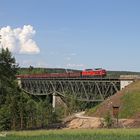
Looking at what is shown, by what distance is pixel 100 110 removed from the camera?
6688cm

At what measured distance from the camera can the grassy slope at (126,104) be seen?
205 feet

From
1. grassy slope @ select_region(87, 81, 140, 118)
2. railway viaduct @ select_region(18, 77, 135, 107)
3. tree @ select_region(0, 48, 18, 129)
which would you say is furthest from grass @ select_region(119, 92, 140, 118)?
railway viaduct @ select_region(18, 77, 135, 107)

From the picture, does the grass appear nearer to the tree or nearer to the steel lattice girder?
the tree

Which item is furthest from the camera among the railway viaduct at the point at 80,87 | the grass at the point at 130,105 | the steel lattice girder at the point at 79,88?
the steel lattice girder at the point at 79,88

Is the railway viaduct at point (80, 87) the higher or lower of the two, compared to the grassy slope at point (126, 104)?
higher

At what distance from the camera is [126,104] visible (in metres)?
65.6

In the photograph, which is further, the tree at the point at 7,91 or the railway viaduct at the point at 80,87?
the railway viaduct at the point at 80,87

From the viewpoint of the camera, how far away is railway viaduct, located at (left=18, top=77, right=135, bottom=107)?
328ft

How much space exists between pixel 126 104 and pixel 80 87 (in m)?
51.0

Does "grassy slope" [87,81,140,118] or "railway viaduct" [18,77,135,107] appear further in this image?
"railway viaduct" [18,77,135,107]

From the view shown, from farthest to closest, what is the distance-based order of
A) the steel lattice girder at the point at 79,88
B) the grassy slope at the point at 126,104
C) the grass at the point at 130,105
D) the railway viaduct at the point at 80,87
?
the steel lattice girder at the point at 79,88, the railway viaduct at the point at 80,87, the grassy slope at the point at 126,104, the grass at the point at 130,105

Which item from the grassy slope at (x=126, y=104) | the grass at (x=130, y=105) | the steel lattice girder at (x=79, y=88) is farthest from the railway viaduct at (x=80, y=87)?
the grass at (x=130, y=105)

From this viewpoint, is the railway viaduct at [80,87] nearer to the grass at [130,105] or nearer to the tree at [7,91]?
the grass at [130,105]

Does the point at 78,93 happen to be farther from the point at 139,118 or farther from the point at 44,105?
→ the point at 139,118
